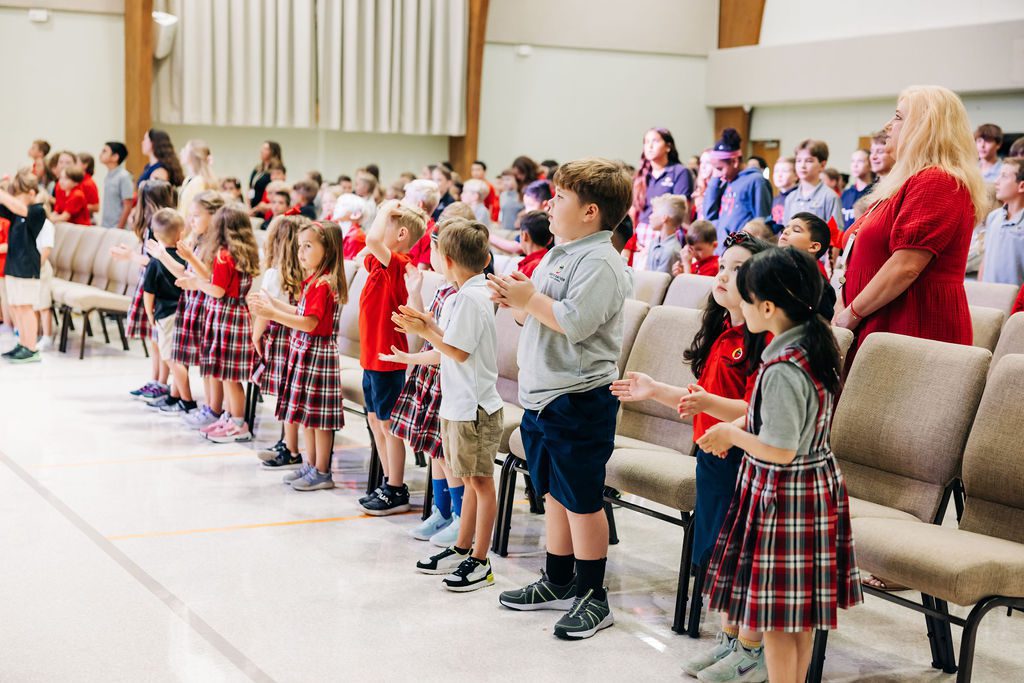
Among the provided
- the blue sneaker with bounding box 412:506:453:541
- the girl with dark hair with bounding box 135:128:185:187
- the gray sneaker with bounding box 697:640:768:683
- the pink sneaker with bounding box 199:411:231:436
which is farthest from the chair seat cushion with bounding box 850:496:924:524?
the girl with dark hair with bounding box 135:128:185:187

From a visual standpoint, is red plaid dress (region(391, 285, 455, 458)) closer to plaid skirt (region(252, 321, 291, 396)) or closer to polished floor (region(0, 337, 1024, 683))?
polished floor (region(0, 337, 1024, 683))

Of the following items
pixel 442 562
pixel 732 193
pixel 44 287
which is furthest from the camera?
pixel 44 287

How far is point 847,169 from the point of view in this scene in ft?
45.0

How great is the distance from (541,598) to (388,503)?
1242 mm

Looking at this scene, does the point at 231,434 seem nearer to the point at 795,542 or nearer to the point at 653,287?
the point at 653,287

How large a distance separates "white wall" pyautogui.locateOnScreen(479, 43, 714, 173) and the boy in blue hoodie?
7747 mm

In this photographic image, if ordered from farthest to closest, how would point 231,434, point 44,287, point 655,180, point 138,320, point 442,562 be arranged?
point 44,287
point 655,180
point 138,320
point 231,434
point 442,562

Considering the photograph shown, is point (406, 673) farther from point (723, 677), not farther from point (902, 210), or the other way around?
point (902, 210)

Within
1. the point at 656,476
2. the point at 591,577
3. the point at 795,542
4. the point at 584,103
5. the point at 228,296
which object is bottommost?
the point at 591,577

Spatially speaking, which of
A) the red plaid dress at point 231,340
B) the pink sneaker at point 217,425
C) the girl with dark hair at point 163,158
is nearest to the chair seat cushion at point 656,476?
the red plaid dress at point 231,340

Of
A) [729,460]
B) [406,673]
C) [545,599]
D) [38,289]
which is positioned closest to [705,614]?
[545,599]

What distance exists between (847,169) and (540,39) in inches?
178

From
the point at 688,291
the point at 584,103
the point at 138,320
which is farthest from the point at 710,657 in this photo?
the point at 584,103

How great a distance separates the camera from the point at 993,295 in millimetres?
5074
